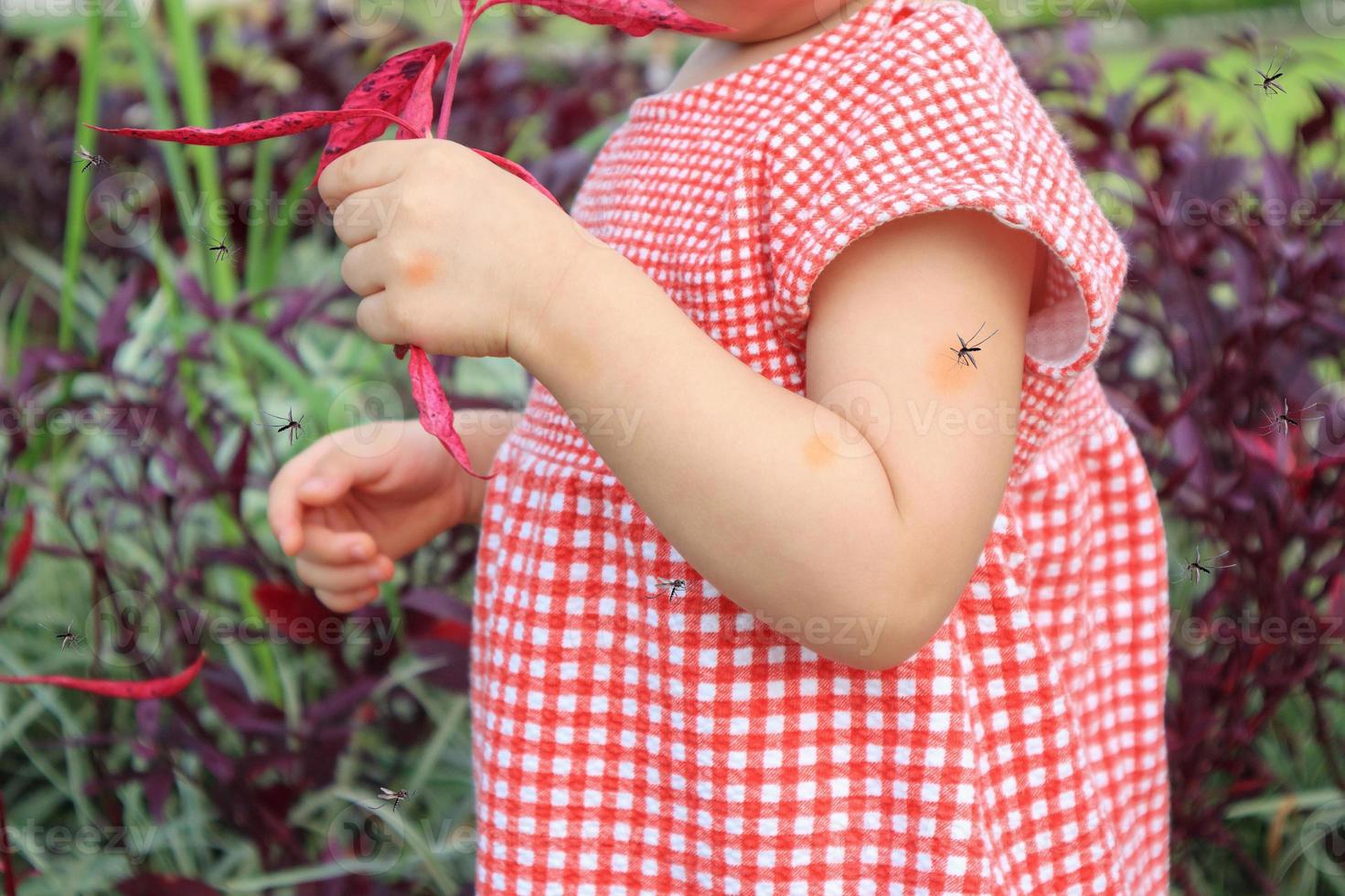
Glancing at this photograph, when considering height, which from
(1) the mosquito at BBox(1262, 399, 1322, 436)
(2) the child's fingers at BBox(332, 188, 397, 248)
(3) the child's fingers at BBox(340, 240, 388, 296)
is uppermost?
(2) the child's fingers at BBox(332, 188, 397, 248)

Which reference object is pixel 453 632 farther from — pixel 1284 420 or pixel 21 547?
pixel 1284 420

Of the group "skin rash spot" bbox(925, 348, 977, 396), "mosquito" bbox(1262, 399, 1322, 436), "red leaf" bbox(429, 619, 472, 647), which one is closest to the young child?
"skin rash spot" bbox(925, 348, 977, 396)

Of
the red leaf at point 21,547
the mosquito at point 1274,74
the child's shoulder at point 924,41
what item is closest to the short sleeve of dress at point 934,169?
the child's shoulder at point 924,41

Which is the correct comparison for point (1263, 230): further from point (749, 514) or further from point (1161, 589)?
point (749, 514)

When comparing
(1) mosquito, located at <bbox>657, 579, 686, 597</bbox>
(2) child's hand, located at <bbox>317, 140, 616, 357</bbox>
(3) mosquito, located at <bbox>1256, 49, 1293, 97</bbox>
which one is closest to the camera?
(2) child's hand, located at <bbox>317, 140, 616, 357</bbox>

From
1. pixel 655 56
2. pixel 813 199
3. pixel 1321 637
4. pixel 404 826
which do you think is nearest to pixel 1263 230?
pixel 1321 637

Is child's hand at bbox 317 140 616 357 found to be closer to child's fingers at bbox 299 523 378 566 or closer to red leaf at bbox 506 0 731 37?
red leaf at bbox 506 0 731 37
